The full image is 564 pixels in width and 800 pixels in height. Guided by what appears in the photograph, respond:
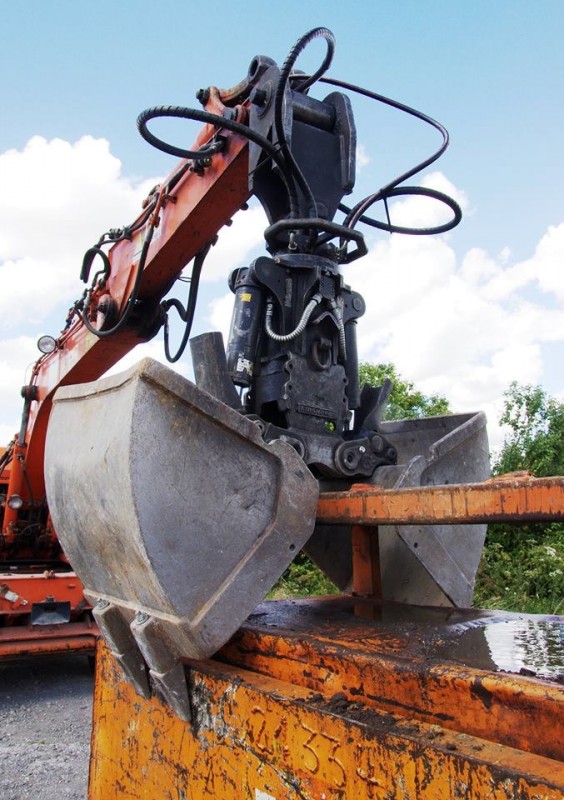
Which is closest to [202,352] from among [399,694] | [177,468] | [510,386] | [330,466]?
[330,466]

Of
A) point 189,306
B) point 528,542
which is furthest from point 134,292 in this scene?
point 528,542

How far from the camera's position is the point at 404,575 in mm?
2951

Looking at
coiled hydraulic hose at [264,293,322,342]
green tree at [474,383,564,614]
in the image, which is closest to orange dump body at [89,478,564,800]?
coiled hydraulic hose at [264,293,322,342]

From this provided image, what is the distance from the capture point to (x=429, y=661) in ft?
5.80

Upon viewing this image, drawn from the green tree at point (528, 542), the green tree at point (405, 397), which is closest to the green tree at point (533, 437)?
the green tree at point (528, 542)

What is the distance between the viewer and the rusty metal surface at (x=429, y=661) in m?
1.50

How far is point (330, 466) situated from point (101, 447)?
0.98 metres

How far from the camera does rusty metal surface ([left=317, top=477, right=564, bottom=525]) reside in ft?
5.36

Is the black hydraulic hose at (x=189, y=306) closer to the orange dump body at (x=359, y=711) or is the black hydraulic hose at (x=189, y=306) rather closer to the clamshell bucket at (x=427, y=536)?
the clamshell bucket at (x=427, y=536)

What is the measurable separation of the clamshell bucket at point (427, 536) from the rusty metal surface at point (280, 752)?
2.67 feet

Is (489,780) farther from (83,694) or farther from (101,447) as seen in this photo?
(83,694)

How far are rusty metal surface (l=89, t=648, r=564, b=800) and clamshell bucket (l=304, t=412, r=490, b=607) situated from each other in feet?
2.67

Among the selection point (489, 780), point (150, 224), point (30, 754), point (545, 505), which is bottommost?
point (30, 754)

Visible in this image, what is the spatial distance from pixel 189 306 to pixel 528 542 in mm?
5417
